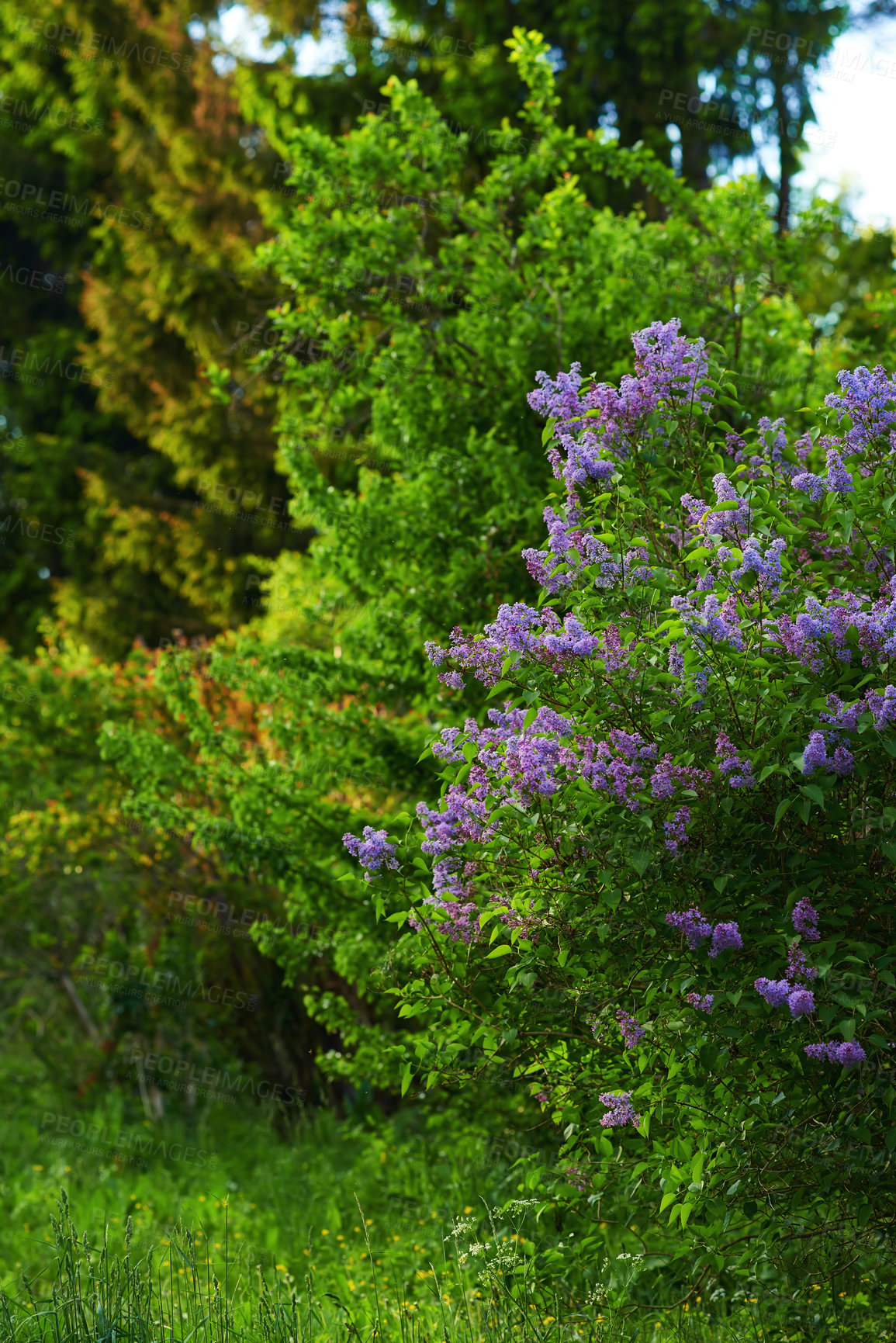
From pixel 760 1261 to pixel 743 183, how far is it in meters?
5.38

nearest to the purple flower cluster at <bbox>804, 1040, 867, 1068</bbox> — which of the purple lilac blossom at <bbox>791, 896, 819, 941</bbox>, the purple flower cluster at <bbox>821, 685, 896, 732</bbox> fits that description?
the purple lilac blossom at <bbox>791, 896, 819, 941</bbox>

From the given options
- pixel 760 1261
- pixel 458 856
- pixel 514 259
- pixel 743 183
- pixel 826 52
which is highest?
pixel 826 52

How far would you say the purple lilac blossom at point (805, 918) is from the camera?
291cm

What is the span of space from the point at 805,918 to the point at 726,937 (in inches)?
8.2

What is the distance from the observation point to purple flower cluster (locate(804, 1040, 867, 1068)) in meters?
2.77

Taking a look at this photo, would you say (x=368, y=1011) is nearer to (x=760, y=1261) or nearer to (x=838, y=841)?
(x=760, y=1261)

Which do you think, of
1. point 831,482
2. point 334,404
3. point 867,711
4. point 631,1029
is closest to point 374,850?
point 631,1029

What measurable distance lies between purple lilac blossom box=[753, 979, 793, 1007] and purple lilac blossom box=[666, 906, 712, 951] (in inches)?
7.0

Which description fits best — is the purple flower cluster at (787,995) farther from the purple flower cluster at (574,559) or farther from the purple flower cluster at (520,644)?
the purple flower cluster at (574,559)

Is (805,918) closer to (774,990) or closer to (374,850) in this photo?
(774,990)

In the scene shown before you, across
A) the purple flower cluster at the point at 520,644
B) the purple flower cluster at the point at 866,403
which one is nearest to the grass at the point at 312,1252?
the purple flower cluster at the point at 520,644

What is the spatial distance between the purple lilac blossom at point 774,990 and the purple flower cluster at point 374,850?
3.48 ft

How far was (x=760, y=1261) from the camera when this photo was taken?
3.46 m

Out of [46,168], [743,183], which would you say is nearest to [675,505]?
[743,183]
